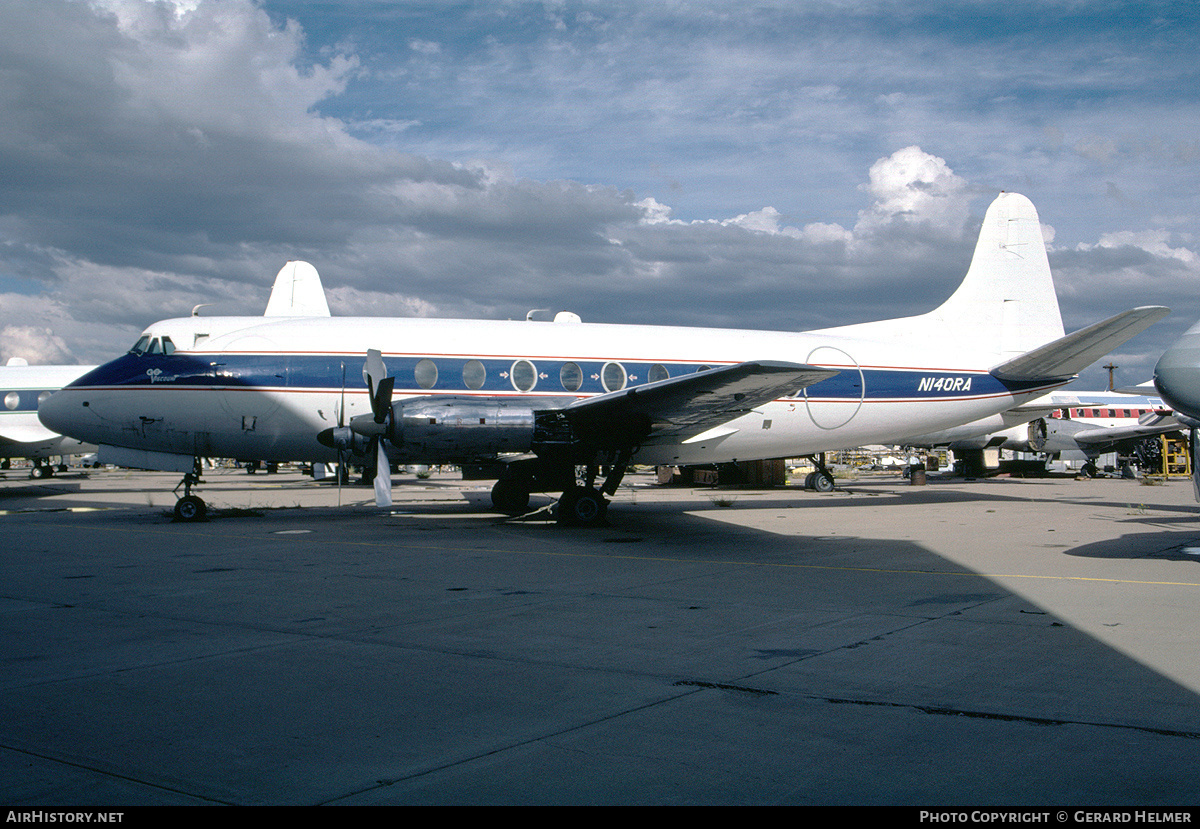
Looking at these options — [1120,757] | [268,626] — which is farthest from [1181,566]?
[268,626]

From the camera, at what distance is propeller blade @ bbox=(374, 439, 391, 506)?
13.4m

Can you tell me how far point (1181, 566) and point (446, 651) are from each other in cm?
897

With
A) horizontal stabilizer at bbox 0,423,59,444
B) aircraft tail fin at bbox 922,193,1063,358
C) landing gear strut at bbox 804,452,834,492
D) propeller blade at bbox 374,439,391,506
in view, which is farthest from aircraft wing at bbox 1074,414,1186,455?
horizontal stabilizer at bbox 0,423,59,444

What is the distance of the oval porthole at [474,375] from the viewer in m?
16.0

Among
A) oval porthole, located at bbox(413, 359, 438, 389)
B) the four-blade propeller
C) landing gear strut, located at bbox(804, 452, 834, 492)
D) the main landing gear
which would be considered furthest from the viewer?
landing gear strut, located at bbox(804, 452, 834, 492)

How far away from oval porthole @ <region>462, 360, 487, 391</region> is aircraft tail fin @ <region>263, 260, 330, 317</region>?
17.8 meters

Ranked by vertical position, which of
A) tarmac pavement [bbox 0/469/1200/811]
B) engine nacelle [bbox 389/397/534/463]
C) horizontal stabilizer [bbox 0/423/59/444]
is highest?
horizontal stabilizer [bbox 0/423/59/444]

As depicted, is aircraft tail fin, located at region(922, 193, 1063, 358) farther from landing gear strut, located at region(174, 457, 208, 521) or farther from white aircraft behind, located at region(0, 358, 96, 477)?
white aircraft behind, located at region(0, 358, 96, 477)

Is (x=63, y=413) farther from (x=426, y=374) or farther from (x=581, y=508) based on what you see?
(x=581, y=508)

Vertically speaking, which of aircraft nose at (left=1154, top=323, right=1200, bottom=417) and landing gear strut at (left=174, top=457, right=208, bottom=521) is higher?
aircraft nose at (left=1154, top=323, right=1200, bottom=417)

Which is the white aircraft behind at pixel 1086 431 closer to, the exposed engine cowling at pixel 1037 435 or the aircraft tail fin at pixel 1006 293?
the exposed engine cowling at pixel 1037 435

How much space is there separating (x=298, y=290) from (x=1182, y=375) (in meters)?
29.3

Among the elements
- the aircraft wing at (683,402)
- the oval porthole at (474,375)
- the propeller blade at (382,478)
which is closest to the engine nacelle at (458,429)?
the propeller blade at (382,478)

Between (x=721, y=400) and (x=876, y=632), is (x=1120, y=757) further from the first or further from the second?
(x=721, y=400)
